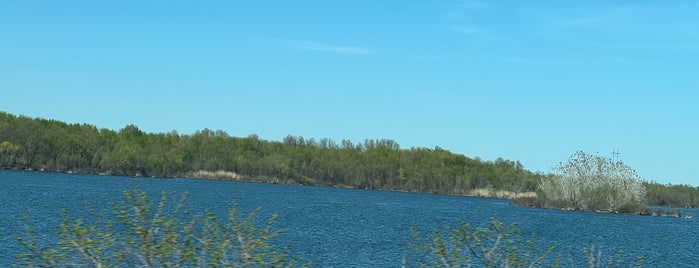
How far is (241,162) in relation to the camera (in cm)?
17938

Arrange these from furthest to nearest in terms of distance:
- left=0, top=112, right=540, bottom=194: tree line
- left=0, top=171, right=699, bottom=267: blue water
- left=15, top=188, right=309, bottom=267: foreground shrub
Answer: left=0, top=112, right=540, bottom=194: tree line, left=0, top=171, right=699, bottom=267: blue water, left=15, top=188, right=309, bottom=267: foreground shrub

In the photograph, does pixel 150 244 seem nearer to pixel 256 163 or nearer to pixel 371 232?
pixel 371 232

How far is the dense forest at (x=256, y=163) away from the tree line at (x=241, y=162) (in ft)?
0.58

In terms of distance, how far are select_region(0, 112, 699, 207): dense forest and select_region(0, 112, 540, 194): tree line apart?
0.58 feet

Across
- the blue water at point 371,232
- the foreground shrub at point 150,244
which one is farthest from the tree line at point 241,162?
the foreground shrub at point 150,244

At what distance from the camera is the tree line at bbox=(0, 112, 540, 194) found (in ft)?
513

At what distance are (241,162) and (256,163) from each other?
3.99m

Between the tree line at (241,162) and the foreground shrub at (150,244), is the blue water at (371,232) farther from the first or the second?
the tree line at (241,162)

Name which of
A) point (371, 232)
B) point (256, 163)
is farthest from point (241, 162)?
point (371, 232)

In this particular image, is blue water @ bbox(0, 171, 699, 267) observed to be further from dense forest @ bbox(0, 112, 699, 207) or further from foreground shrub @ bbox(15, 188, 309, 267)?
dense forest @ bbox(0, 112, 699, 207)

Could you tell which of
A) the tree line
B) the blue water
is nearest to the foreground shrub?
the blue water

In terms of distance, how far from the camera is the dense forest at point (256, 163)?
15862 cm

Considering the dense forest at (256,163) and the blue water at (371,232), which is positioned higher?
the dense forest at (256,163)

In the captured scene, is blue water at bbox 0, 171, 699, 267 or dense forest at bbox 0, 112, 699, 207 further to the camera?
dense forest at bbox 0, 112, 699, 207
